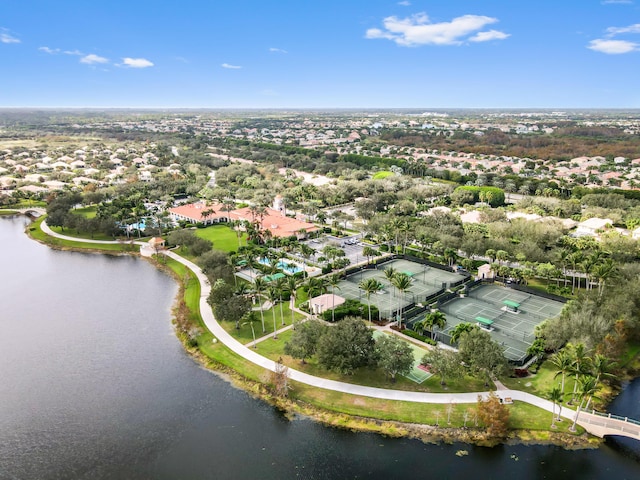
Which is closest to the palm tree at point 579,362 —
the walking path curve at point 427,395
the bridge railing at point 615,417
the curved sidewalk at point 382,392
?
the bridge railing at point 615,417

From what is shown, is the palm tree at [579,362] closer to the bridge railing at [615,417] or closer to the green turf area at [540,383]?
the bridge railing at [615,417]

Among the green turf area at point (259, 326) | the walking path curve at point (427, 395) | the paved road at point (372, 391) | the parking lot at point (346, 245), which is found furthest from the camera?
the parking lot at point (346, 245)

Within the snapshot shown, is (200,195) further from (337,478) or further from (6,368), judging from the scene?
(337,478)

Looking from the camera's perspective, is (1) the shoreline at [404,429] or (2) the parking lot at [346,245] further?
(2) the parking lot at [346,245]

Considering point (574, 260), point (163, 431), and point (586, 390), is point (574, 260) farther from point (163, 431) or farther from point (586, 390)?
point (163, 431)

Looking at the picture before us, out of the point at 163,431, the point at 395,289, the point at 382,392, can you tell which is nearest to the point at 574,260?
the point at 395,289

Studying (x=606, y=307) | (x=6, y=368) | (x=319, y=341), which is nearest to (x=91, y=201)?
(x=6, y=368)

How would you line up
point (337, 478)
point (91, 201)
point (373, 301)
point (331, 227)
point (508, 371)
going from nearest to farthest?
point (337, 478)
point (508, 371)
point (373, 301)
point (331, 227)
point (91, 201)
